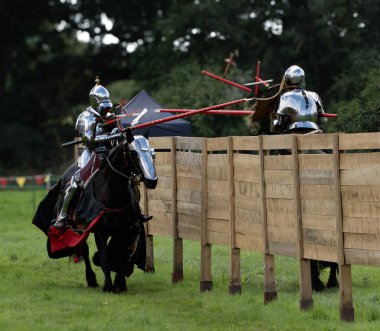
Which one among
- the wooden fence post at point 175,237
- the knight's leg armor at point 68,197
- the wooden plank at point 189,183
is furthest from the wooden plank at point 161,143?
the knight's leg armor at point 68,197

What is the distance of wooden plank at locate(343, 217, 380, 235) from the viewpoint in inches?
400

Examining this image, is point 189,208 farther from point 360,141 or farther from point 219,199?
point 360,141

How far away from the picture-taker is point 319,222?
11062 mm

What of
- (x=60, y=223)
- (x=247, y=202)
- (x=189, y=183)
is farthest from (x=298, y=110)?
(x=60, y=223)

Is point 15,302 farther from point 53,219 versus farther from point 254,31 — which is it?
point 254,31

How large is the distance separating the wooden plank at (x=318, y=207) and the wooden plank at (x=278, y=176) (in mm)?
356

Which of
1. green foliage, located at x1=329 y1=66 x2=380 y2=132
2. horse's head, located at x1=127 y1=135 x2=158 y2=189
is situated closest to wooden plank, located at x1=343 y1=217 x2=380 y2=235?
horse's head, located at x1=127 y1=135 x2=158 y2=189

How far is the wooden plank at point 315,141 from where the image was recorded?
35.2ft

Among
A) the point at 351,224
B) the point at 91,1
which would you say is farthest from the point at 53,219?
the point at 91,1

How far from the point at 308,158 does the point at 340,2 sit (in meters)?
24.3

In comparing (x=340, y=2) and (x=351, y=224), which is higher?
(x=340, y=2)

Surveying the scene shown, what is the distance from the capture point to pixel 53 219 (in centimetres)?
1548

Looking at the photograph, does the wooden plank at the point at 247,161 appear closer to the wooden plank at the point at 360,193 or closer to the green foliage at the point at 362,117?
the wooden plank at the point at 360,193

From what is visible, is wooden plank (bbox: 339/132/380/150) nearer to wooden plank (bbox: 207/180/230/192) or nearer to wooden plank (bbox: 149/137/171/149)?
wooden plank (bbox: 207/180/230/192)
